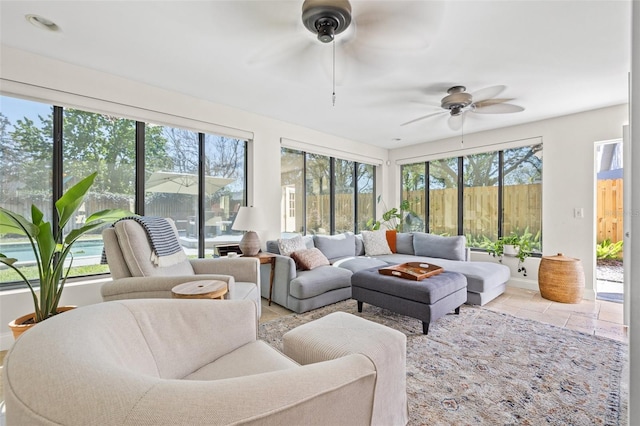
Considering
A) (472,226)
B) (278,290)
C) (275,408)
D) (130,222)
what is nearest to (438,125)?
(472,226)

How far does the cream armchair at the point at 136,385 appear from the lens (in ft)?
1.72

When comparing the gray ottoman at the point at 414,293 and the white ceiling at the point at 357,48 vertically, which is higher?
the white ceiling at the point at 357,48

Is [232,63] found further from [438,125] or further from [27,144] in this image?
[438,125]

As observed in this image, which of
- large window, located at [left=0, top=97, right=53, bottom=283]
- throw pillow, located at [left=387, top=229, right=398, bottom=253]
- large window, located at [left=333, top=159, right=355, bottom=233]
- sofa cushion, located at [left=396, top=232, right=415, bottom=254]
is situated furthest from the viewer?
large window, located at [left=333, top=159, right=355, bottom=233]

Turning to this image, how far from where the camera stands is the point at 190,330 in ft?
4.04

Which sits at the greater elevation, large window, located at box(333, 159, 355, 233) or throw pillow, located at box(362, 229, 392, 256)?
large window, located at box(333, 159, 355, 233)

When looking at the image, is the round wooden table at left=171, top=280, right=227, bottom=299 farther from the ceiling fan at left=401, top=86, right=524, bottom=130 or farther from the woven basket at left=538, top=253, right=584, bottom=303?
the woven basket at left=538, top=253, right=584, bottom=303

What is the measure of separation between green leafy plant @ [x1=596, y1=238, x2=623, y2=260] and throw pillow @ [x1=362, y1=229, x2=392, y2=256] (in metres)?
3.47

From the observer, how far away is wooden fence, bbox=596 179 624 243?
4.48m

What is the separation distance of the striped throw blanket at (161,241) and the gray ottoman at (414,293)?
5.85ft

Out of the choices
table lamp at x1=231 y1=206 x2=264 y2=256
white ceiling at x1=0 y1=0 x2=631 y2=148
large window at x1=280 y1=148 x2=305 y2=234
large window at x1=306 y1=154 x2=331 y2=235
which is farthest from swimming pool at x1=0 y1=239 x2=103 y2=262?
large window at x1=306 y1=154 x2=331 y2=235

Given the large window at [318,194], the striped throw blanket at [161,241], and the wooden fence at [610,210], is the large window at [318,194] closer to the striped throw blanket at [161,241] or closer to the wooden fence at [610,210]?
the striped throw blanket at [161,241]

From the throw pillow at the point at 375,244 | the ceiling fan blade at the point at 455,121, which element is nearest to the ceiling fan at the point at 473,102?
the ceiling fan blade at the point at 455,121

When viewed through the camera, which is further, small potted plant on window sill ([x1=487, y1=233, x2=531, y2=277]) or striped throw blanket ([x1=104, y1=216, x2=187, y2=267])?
small potted plant on window sill ([x1=487, y1=233, x2=531, y2=277])
